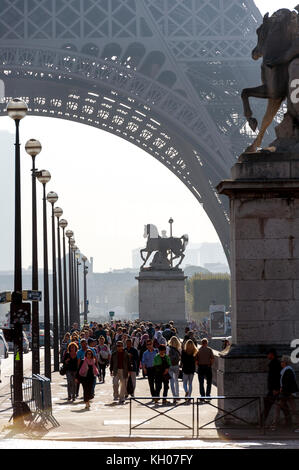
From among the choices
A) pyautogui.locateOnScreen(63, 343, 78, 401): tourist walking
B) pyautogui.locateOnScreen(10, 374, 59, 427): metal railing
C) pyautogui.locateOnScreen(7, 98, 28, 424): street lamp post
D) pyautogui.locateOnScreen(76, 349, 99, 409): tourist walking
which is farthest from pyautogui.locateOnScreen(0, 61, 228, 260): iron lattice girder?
pyautogui.locateOnScreen(10, 374, 59, 427): metal railing

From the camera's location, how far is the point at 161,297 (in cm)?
6344

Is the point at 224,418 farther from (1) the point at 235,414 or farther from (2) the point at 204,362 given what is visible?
(2) the point at 204,362

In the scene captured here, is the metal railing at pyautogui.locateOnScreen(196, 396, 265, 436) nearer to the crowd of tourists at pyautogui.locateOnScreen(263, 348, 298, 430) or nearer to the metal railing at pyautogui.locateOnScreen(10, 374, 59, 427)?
the crowd of tourists at pyautogui.locateOnScreen(263, 348, 298, 430)

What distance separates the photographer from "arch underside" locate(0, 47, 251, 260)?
90125 mm

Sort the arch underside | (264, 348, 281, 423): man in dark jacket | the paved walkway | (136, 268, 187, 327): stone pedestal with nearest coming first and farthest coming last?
the paved walkway
(264, 348, 281, 423): man in dark jacket
(136, 268, 187, 327): stone pedestal
the arch underside

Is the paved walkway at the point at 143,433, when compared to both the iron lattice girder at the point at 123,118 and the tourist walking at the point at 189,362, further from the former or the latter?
the iron lattice girder at the point at 123,118

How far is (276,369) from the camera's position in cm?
2192

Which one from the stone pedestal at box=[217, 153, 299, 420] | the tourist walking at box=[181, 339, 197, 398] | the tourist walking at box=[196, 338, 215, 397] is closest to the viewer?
the stone pedestal at box=[217, 153, 299, 420]

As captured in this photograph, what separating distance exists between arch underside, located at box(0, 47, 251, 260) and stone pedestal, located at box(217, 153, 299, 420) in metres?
66.8

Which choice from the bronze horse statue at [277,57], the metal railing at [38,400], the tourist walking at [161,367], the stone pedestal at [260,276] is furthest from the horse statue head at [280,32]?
the tourist walking at [161,367]

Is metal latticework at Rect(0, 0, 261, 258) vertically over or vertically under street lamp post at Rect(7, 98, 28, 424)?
over

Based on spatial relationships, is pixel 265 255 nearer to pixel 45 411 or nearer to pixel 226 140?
pixel 45 411

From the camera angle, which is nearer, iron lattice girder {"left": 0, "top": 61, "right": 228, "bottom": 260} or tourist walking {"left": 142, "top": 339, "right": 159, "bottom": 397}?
tourist walking {"left": 142, "top": 339, "right": 159, "bottom": 397}
